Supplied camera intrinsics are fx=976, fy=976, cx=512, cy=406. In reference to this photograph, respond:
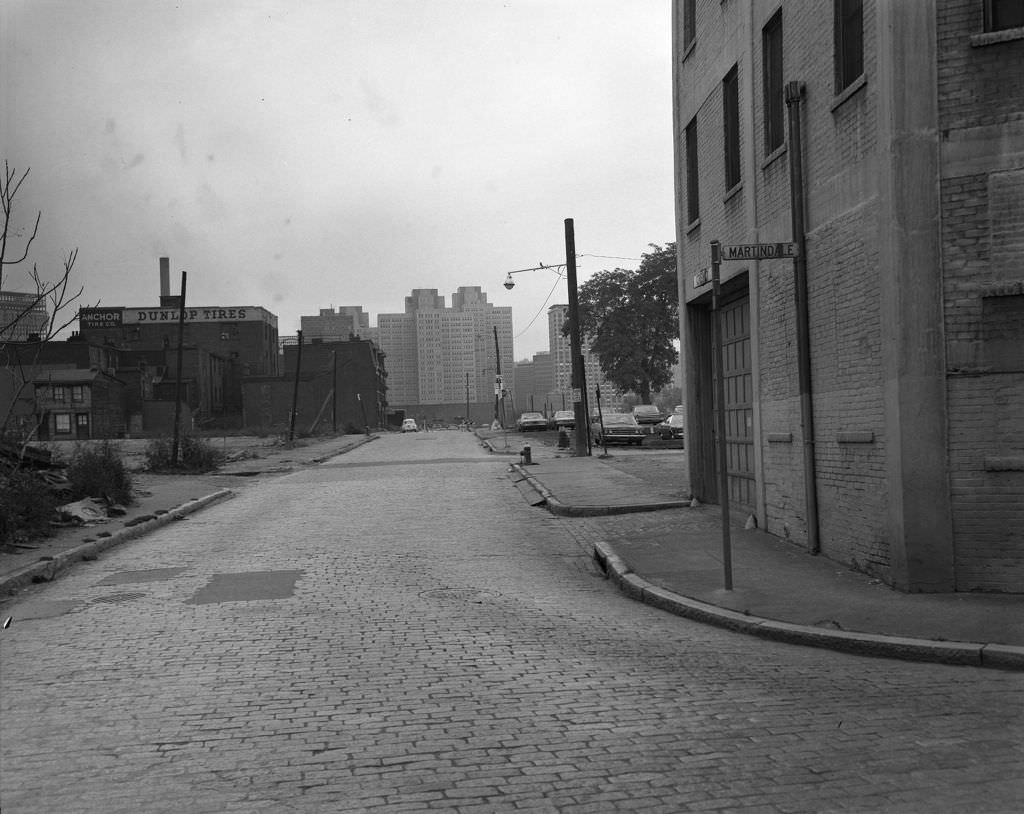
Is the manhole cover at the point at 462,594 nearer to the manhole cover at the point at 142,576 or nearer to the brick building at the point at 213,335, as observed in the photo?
the manhole cover at the point at 142,576

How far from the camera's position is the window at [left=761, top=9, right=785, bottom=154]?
12289mm

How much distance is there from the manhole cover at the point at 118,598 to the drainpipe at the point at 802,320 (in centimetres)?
712

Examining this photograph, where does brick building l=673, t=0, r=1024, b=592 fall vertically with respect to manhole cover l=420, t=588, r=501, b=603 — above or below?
above

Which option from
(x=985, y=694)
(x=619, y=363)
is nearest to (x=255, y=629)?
(x=985, y=694)

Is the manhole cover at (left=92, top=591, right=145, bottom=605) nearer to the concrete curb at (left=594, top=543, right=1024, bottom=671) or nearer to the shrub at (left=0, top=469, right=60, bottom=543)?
the shrub at (left=0, top=469, right=60, bottom=543)

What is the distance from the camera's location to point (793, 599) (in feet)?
28.4

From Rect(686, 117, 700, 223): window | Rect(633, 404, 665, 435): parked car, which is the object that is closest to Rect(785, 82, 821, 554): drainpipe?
Rect(686, 117, 700, 223): window

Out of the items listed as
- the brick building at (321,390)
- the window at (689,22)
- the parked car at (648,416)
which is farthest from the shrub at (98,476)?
the brick building at (321,390)

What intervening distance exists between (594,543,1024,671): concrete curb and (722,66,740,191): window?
733 centimetres

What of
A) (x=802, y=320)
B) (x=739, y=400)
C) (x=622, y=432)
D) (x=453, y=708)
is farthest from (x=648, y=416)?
(x=453, y=708)

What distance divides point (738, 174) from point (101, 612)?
1022 centimetres

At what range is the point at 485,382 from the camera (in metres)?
164

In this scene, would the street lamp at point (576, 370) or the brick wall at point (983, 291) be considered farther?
the street lamp at point (576, 370)

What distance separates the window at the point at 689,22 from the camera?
16.5 metres
